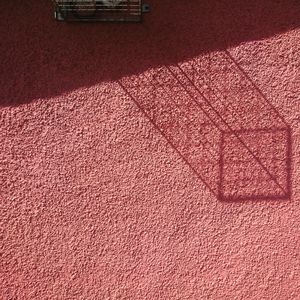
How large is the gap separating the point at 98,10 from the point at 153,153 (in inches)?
20.1

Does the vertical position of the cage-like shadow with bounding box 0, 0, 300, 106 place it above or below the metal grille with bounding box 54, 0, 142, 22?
below

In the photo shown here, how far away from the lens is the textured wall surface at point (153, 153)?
1.43 meters

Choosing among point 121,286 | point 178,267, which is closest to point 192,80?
point 178,267

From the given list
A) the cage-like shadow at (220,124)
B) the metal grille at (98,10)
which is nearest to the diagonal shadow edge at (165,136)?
the cage-like shadow at (220,124)

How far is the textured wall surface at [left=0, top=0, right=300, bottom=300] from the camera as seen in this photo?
56.2 inches

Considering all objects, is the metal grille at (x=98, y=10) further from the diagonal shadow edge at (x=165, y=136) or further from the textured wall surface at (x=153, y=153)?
the diagonal shadow edge at (x=165, y=136)

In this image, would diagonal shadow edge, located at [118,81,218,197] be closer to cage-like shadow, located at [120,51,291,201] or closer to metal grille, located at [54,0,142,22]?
cage-like shadow, located at [120,51,291,201]

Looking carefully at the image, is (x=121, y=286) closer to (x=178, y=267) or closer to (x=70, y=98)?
(x=178, y=267)

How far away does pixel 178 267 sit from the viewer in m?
1.52

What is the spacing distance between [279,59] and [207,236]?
0.66 meters

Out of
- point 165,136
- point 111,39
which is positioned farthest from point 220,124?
point 111,39

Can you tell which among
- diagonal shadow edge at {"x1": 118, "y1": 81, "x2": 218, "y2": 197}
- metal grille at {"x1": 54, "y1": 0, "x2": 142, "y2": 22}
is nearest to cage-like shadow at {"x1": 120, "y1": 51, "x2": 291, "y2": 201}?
diagonal shadow edge at {"x1": 118, "y1": 81, "x2": 218, "y2": 197}

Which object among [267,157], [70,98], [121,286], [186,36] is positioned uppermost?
[186,36]

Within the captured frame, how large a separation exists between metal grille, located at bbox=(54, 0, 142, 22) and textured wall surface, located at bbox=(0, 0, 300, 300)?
35 millimetres
